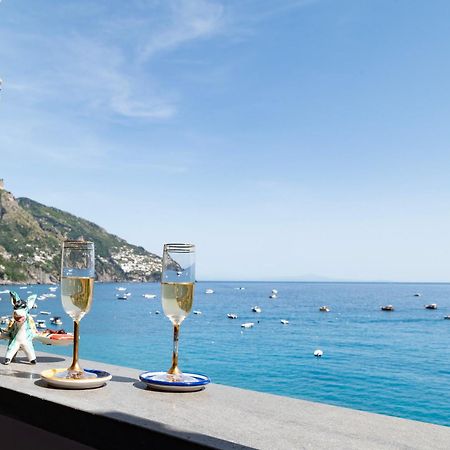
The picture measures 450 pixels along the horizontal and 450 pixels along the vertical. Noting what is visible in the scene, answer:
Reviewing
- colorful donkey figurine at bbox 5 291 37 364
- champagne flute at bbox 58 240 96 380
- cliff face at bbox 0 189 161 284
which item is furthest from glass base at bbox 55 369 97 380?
cliff face at bbox 0 189 161 284

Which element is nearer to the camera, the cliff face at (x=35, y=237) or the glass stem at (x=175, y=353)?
the glass stem at (x=175, y=353)

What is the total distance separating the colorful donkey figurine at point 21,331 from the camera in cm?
178

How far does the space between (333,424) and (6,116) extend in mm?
3986

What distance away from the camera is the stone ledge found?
0.94 metres

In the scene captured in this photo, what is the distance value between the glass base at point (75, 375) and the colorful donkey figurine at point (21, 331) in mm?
374

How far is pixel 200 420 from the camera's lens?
106 centimetres

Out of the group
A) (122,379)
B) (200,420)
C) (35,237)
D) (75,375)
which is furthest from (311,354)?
(35,237)

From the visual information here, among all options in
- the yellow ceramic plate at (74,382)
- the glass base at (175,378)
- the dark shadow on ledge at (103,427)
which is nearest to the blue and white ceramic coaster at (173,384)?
the glass base at (175,378)

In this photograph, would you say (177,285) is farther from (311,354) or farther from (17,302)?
(311,354)

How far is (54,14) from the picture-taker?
7.66 meters

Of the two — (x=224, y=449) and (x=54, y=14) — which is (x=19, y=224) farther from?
(x=224, y=449)

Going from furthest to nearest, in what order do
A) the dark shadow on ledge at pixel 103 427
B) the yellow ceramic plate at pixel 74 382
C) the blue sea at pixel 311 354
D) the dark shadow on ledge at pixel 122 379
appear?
the blue sea at pixel 311 354 → the dark shadow on ledge at pixel 122 379 → the yellow ceramic plate at pixel 74 382 → the dark shadow on ledge at pixel 103 427

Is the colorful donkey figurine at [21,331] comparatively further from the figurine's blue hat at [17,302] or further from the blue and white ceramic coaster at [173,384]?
the blue and white ceramic coaster at [173,384]

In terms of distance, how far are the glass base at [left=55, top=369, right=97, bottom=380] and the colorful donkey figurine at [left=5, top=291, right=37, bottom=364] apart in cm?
37
